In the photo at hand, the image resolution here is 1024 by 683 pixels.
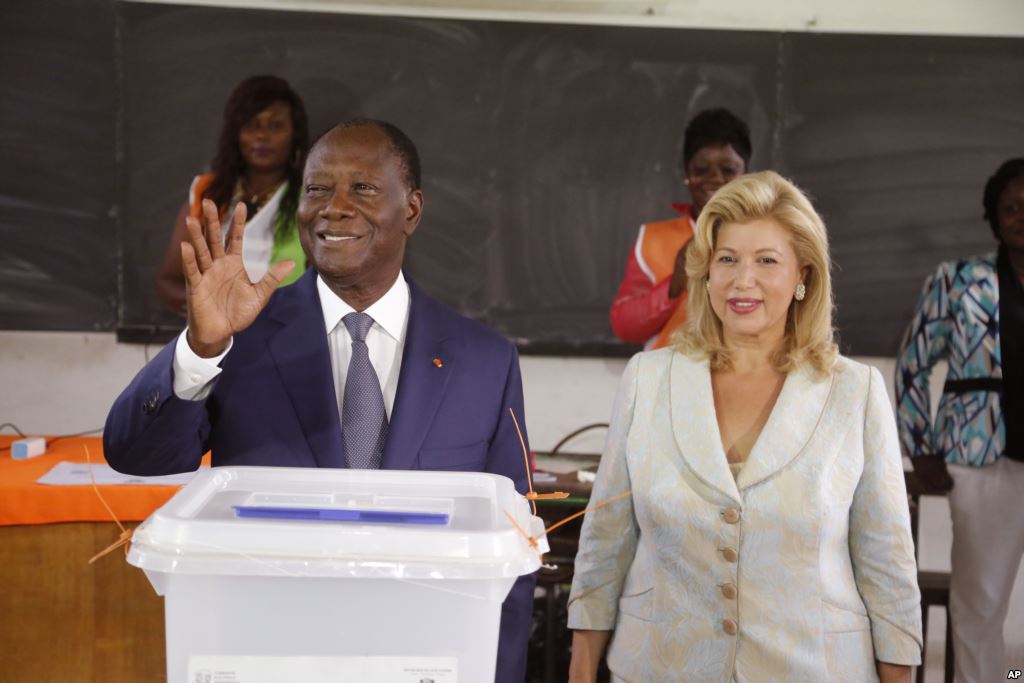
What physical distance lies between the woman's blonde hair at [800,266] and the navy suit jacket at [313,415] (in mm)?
413

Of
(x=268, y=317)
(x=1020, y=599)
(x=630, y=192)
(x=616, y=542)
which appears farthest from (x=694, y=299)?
(x=1020, y=599)

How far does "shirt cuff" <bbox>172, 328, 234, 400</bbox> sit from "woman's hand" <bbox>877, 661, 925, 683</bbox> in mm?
1108

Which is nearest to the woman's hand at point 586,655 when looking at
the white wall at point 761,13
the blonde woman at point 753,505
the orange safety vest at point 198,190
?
the blonde woman at point 753,505

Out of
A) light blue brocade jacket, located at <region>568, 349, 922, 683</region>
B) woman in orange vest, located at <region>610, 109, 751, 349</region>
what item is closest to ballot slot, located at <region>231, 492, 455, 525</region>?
light blue brocade jacket, located at <region>568, 349, 922, 683</region>

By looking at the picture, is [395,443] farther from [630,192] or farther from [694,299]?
[630,192]

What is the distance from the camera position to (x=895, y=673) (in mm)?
1455

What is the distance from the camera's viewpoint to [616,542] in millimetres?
1575

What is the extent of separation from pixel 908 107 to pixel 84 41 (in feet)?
10.1

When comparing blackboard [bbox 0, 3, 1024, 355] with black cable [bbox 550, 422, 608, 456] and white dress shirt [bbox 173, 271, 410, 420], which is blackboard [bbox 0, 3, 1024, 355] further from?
white dress shirt [bbox 173, 271, 410, 420]

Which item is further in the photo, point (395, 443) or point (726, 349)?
point (726, 349)

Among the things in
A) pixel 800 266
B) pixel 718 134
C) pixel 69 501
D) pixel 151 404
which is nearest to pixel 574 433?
pixel 718 134

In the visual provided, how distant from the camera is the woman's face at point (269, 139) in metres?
3.34

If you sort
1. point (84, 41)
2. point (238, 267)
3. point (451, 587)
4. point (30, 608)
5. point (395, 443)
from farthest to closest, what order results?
point (84, 41)
point (30, 608)
point (395, 443)
point (238, 267)
point (451, 587)

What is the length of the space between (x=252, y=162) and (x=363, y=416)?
225 centimetres
